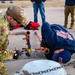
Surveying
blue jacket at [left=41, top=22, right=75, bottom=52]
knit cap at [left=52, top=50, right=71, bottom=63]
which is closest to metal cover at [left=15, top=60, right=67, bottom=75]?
knit cap at [left=52, top=50, right=71, bottom=63]

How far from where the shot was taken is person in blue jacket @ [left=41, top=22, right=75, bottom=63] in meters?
4.30

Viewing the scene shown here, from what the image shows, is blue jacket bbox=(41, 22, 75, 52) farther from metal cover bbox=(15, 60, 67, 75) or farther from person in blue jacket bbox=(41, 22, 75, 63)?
metal cover bbox=(15, 60, 67, 75)

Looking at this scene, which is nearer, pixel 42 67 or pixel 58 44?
pixel 42 67

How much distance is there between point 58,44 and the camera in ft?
14.8

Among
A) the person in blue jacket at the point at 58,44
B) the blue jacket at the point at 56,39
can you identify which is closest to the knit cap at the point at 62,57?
the person in blue jacket at the point at 58,44

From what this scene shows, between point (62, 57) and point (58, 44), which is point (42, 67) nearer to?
point (62, 57)

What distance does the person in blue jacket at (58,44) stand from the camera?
430 cm

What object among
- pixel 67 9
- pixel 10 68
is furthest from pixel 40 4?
pixel 10 68

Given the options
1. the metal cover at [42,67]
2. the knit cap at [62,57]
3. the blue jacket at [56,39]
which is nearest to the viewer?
the metal cover at [42,67]

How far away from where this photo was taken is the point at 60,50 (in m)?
4.39

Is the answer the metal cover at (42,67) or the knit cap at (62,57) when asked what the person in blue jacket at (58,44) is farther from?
the metal cover at (42,67)

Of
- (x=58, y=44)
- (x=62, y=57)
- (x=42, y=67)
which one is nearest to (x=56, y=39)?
(x=58, y=44)

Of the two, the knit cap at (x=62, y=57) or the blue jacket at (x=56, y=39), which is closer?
the knit cap at (x=62, y=57)

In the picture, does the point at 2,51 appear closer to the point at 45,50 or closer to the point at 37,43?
the point at 45,50
